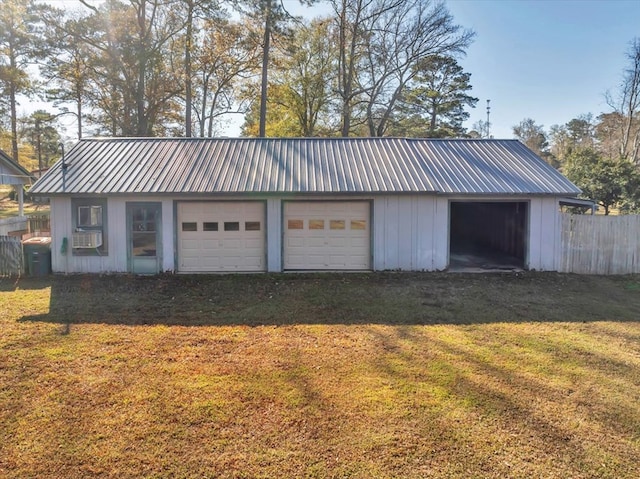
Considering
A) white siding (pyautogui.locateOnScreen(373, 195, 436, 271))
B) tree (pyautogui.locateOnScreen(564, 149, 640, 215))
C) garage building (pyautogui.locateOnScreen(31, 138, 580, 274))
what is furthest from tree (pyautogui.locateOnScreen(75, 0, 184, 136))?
tree (pyautogui.locateOnScreen(564, 149, 640, 215))

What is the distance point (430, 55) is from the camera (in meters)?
28.5

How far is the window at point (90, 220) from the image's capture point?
11156 mm

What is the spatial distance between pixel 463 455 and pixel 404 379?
149cm

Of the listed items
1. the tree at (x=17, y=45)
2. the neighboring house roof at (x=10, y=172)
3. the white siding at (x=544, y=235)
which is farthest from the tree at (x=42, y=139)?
the white siding at (x=544, y=235)

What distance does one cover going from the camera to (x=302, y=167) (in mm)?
12266

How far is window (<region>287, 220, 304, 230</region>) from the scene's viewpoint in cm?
1155

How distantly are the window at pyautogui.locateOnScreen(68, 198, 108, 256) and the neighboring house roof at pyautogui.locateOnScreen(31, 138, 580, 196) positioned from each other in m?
0.44

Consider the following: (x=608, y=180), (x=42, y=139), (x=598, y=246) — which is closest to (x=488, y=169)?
(x=598, y=246)

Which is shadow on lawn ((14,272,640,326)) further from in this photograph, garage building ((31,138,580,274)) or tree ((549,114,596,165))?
tree ((549,114,596,165))

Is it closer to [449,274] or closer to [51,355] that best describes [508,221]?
[449,274]

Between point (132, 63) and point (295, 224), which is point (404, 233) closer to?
point (295, 224)

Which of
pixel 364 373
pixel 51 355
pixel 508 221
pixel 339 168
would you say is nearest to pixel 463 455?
pixel 364 373

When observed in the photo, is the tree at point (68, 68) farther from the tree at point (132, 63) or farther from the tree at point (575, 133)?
the tree at point (575, 133)

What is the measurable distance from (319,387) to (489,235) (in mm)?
14117
